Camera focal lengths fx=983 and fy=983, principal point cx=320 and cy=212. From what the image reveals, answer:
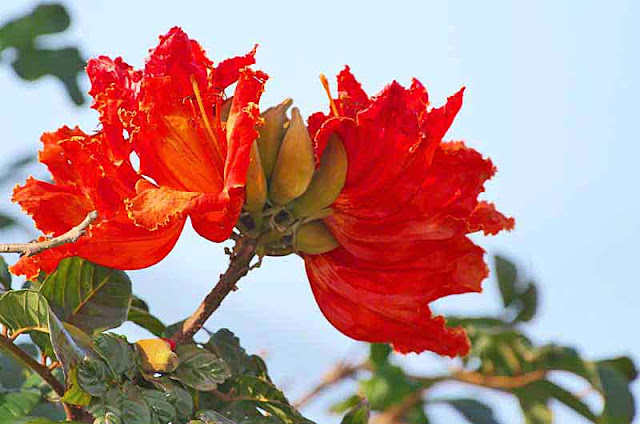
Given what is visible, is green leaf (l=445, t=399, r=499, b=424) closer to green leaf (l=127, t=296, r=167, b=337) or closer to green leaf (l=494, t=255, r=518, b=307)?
green leaf (l=494, t=255, r=518, b=307)

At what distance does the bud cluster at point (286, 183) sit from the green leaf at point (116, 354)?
0.50 feet

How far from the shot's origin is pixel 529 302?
218 cm

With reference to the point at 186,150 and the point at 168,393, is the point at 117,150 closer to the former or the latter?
the point at 186,150

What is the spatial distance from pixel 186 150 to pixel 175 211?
0.25 feet

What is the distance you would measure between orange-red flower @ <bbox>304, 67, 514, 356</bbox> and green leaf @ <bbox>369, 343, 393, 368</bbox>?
114 cm

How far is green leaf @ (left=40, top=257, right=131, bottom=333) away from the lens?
3.04ft

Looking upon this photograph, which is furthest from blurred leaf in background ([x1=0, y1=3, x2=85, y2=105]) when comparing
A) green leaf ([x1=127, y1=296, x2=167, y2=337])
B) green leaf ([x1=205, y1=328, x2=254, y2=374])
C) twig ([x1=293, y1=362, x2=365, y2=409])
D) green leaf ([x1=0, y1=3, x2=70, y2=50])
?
green leaf ([x1=205, y1=328, x2=254, y2=374])

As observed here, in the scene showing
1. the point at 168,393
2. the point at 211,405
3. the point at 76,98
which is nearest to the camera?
the point at 168,393

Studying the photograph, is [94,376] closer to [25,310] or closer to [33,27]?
[25,310]

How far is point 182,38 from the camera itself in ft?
2.81

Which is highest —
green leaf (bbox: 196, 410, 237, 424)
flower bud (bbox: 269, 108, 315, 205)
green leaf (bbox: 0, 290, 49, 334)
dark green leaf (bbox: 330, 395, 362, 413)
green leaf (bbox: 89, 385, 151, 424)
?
dark green leaf (bbox: 330, 395, 362, 413)

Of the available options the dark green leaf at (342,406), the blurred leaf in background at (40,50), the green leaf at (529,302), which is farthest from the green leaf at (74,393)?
the green leaf at (529,302)

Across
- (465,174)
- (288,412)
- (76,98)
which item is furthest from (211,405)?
(76,98)

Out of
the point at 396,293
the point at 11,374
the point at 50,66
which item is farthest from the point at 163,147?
the point at 50,66
